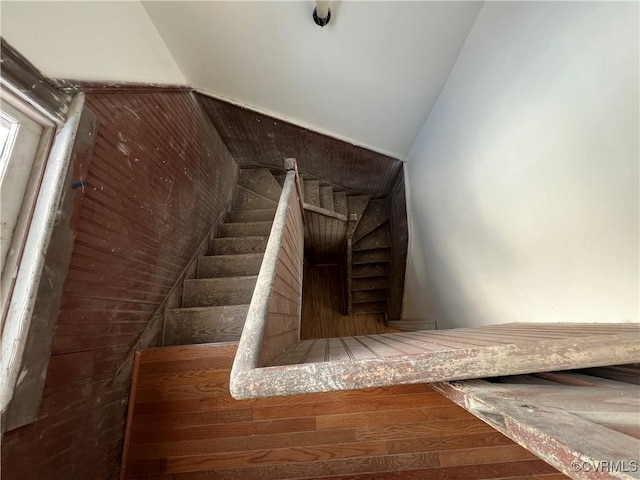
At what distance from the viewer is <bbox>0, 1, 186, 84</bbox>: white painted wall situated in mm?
920

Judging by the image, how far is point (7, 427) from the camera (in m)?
0.88

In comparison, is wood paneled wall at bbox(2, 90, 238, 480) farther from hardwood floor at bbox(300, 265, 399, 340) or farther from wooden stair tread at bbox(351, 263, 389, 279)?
wooden stair tread at bbox(351, 263, 389, 279)

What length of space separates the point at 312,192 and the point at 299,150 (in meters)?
0.45

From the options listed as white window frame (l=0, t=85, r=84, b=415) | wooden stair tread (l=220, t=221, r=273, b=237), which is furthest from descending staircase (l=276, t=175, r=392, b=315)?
white window frame (l=0, t=85, r=84, b=415)

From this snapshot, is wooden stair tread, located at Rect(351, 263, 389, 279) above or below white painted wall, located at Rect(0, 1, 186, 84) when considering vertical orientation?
below

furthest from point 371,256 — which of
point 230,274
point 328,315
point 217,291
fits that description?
point 217,291

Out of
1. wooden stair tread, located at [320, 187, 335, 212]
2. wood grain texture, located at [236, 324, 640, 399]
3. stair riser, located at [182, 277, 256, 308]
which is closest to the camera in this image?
wood grain texture, located at [236, 324, 640, 399]

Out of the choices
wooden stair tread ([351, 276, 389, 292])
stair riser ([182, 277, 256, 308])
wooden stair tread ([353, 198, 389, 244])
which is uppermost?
wooden stair tread ([353, 198, 389, 244])

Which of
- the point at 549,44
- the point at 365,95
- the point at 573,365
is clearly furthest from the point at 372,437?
the point at 365,95

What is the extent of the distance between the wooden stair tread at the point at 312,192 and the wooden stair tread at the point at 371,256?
102 centimetres

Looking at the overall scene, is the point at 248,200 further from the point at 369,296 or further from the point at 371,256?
the point at 369,296

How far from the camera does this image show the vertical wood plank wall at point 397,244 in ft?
9.06

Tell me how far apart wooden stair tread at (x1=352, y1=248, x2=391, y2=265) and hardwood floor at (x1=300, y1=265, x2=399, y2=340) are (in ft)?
1.45

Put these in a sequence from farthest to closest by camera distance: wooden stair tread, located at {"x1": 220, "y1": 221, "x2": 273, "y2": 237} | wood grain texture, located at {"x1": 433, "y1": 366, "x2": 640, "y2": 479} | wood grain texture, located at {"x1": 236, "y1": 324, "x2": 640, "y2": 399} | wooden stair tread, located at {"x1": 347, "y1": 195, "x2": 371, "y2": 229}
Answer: wooden stair tread, located at {"x1": 347, "y1": 195, "x2": 371, "y2": 229} < wooden stair tread, located at {"x1": 220, "y1": 221, "x2": 273, "y2": 237} < wood grain texture, located at {"x1": 236, "y1": 324, "x2": 640, "y2": 399} < wood grain texture, located at {"x1": 433, "y1": 366, "x2": 640, "y2": 479}
